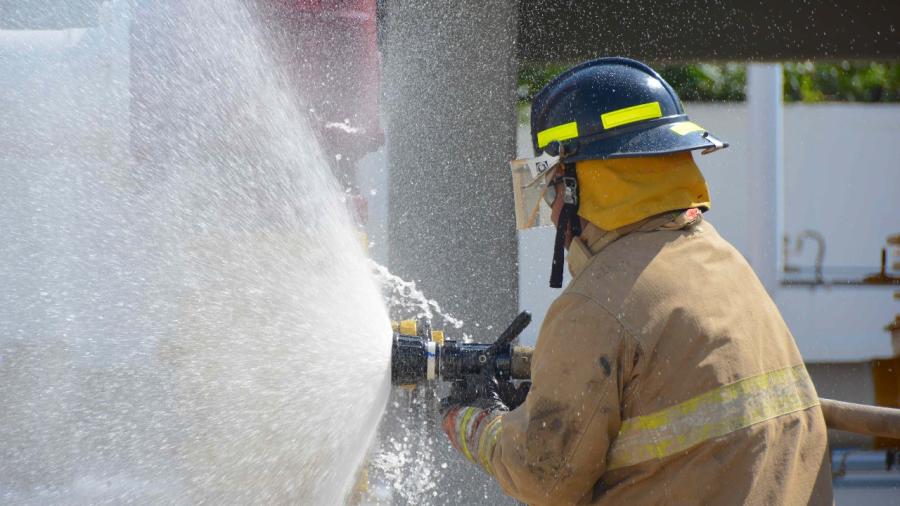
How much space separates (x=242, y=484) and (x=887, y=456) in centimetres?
486

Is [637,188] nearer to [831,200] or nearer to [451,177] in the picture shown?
[451,177]

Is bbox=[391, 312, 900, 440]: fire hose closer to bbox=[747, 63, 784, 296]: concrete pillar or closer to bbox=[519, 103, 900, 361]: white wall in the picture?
bbox=[519, 103, 900, 361]: white wall

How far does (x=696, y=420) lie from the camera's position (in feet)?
5.84

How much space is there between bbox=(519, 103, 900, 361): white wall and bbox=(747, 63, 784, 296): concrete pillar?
0.11 m

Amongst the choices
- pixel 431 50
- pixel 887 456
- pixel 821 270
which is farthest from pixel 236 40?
pixel 821 270

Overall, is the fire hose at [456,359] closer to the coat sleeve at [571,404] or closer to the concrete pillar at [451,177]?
the coat sleeve at [571,404]

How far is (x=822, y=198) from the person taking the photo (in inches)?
403

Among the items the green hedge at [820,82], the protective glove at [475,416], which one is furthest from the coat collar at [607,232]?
the green hedge at [820,82]

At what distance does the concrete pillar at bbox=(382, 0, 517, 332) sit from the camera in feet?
12.8

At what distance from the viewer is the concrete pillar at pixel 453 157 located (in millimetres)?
3889

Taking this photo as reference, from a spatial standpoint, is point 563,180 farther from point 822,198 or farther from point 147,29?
point 822,198

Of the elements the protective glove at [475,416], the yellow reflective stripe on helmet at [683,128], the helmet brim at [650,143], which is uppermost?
the yellow reflective stripe on helmet at [683,128]

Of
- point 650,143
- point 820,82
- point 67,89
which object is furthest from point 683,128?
point 820,82

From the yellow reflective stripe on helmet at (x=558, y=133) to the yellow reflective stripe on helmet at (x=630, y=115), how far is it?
0.22 ft
